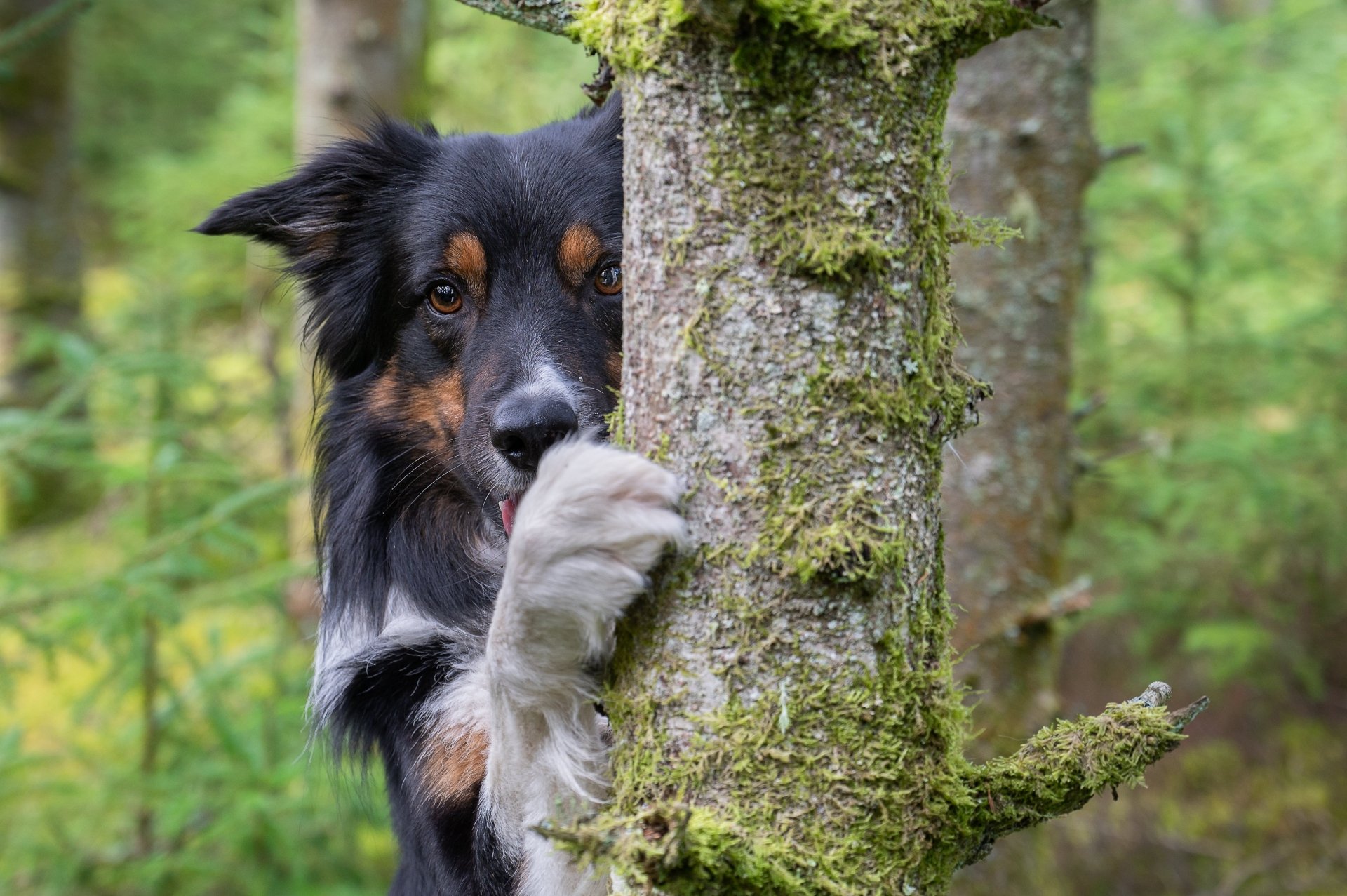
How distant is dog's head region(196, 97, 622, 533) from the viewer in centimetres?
313

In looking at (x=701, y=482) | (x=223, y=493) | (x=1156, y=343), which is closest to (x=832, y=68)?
(x=701, y=482)

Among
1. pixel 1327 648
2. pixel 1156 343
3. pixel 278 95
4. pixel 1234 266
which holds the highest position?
pixel 278 95

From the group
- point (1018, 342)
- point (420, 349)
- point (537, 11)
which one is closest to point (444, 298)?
point (420, 349)

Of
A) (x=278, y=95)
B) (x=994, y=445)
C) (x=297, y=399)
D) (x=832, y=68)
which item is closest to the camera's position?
(x=832, y=68)

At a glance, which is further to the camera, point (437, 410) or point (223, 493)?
point (223, 493)

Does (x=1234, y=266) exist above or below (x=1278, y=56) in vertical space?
below

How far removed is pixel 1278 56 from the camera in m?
9.61

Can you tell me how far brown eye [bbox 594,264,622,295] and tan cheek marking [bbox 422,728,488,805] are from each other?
4.57 ft

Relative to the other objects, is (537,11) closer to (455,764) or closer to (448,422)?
(448,422)

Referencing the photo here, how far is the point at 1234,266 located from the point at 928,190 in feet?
22.0

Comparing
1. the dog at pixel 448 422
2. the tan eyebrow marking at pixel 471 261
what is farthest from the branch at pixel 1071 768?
the tan eyebrow marking at pixel 471 261

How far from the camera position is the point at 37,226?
35.3ft

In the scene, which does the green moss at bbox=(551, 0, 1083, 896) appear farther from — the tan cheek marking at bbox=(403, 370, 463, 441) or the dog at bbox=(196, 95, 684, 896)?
the tan cheek marking at bbox=(403, 370, 463, 441)

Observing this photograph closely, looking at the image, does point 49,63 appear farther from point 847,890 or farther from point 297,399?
point 847,890
